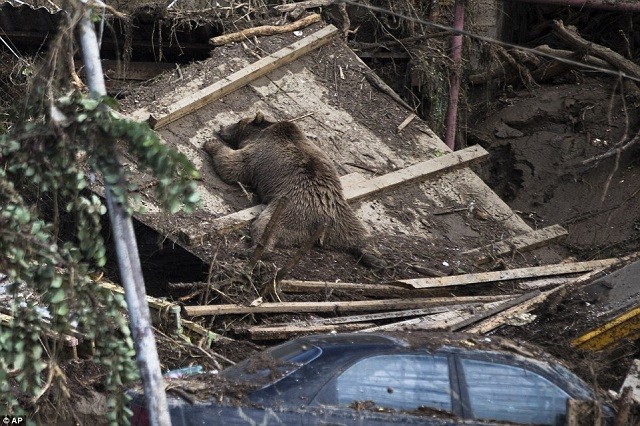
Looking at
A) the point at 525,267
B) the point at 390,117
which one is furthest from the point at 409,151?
the point at 525,267

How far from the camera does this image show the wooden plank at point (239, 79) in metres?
12.3

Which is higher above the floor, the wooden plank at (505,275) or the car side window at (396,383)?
the wooden plank at (505,275)

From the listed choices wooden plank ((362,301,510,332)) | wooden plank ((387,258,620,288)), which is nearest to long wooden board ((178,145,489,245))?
wooden plank ((387,258,620,288))

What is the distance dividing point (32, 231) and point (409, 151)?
793 cm

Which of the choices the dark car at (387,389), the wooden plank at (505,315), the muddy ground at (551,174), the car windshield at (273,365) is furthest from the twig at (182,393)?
the muddy ground at (551,174)

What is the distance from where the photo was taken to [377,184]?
12.5m

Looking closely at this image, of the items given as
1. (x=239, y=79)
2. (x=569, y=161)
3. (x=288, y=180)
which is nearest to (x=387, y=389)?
(x=288, y=180)

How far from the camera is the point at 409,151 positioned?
13172mm

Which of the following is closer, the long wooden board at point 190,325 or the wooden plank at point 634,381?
the wooden plank at point 634,381

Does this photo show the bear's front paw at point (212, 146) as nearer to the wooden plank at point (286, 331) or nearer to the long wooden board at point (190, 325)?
the long wooden board at point (190, 325)

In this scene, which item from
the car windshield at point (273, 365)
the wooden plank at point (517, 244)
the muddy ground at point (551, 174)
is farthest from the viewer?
the wooden plank at point (517, 244)

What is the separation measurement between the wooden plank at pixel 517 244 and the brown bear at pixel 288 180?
1.37 metres

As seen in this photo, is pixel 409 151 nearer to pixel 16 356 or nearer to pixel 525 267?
pixel 525 267

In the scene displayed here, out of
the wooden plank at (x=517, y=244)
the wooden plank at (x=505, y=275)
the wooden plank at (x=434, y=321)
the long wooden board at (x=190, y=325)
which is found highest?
the wooden plank at (x=517, y=244)
